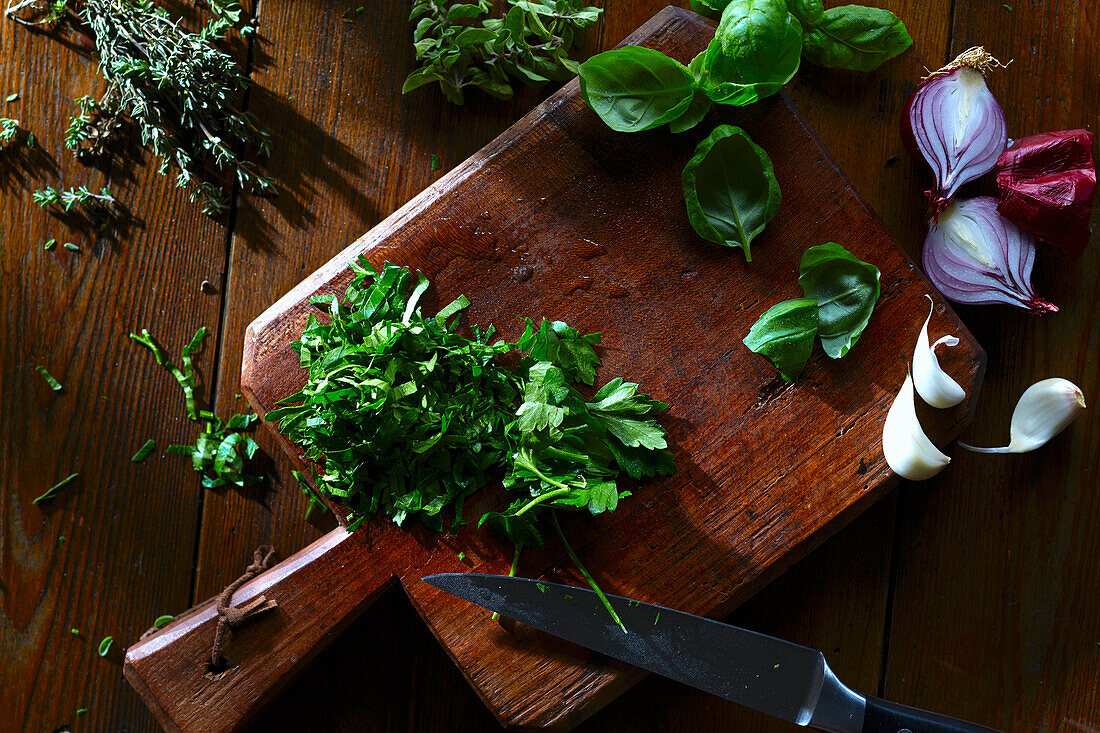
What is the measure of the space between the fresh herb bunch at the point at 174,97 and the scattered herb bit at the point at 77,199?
3.3 inches

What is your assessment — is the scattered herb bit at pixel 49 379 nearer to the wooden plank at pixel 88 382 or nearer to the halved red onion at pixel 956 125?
the wooden plank at pixel 88 382

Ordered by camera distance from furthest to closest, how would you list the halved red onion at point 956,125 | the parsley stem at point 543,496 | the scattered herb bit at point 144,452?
the scattered herb bit at point 144,452
the halved red onion at point 956,125
the parsley stem at point 543,496

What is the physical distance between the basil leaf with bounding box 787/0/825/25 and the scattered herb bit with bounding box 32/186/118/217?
1.33 meters

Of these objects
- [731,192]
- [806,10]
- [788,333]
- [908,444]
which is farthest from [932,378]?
[806,10]

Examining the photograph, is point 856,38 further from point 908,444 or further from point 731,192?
point 908,444

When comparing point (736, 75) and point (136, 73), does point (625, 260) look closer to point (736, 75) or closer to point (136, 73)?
point (736, 75)

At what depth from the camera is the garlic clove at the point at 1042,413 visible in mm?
1281

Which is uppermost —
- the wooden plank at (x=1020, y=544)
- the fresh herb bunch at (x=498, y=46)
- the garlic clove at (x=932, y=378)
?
the fresh herb bunch at (x=498, y=46)

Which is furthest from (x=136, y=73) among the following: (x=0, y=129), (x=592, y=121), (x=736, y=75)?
(x=736, y=75)

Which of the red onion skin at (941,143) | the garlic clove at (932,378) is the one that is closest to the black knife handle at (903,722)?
the garlic clove at (932,378)

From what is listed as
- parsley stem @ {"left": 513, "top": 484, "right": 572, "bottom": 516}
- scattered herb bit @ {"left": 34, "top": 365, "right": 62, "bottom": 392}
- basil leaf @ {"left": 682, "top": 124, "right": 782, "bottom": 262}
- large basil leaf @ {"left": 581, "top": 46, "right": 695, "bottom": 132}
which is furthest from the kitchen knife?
scattered herb bit @ {"left": 34, "top": 365, "right": 62, "bottom": 392}

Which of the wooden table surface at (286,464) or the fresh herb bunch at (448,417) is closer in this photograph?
the fresh herb bunch at (448,417)

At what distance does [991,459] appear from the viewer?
1.39 m

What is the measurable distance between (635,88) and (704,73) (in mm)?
117
